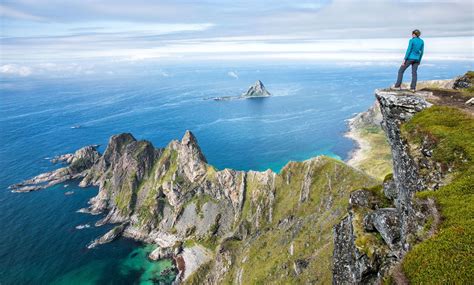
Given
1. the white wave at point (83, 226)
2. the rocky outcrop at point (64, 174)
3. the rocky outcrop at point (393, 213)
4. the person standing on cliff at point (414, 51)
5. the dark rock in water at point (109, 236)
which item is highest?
the person standing on cliff at point (414, 51)

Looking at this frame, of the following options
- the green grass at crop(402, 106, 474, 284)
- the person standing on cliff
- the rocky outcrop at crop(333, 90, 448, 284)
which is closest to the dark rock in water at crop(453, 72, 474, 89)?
the rocky outcrop at crop(333, 90, 448, 284)

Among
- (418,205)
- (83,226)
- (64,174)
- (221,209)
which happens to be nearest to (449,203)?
(418,205)

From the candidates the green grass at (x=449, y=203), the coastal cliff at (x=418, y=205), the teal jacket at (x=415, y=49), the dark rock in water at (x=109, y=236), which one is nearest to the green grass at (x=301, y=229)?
the coastal cliff at (x=418, y=205)

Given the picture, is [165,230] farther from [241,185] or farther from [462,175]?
[462,175]

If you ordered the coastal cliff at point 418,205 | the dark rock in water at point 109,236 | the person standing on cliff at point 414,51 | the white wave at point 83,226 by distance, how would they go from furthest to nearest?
1. the white wave at point 83,226
2. the dark rock in water at point 109,236
3. the person standing on cliff at point 414,51
4. the coastal cliff at point 418,205

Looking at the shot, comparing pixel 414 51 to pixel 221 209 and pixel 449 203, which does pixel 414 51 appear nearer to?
pixel 449 203

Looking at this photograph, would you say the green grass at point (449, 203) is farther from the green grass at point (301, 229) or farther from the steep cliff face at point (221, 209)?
the steep cliff face at point (221, 209)

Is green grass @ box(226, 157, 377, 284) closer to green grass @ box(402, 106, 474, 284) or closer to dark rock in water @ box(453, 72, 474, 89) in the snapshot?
dark rock in water @ box(453, 72, 474, 89)

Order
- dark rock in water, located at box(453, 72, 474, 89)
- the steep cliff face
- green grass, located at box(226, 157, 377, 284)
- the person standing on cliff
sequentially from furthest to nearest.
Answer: the steep cliff face
green grass, located at box(226, 157, 377, 284)
dark rock in water, located at box(453, 72, 474, 89)
the person standing on cliff
